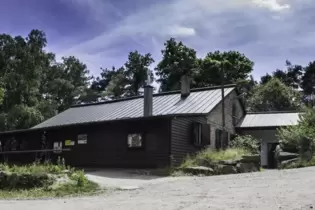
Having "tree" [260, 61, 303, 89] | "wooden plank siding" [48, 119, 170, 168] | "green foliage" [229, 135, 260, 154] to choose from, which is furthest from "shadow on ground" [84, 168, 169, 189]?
"tree" [260, 61, 303, 89]

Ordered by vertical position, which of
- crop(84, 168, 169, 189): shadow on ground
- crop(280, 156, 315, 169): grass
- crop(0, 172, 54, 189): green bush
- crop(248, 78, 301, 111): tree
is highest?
crop(248, 78, 301, 111): tree

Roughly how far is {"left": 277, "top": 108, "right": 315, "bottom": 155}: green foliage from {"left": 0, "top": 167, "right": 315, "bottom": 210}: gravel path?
306 inches

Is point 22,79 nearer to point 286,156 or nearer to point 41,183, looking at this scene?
point 286,156

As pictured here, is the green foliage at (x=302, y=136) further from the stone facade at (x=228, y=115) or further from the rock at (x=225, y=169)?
the stone facade at (x=228, y=115)

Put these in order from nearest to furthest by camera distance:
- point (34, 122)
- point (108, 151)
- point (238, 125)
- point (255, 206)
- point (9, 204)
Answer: point (255, 206) < point (9, 204) < point (108, 151) < point (238, 125) < point (34, 122)

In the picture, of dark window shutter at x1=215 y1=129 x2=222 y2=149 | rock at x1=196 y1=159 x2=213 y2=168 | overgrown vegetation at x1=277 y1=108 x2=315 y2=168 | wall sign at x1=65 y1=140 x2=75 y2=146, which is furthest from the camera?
dark window shutter at x1=215 y1=129 x2=222 y2=149

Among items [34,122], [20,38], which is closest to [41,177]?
[34,122]

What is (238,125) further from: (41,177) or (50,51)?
(50,51)

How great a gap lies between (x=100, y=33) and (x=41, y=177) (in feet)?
24.5

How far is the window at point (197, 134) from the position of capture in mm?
23112

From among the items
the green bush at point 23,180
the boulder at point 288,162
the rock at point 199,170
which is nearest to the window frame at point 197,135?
the rock at point 199,170

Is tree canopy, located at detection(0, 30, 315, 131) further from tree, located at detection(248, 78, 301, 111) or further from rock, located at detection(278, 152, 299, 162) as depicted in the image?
rock, located at detection(278, 152, 299, 162)

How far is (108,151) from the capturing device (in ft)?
76.9

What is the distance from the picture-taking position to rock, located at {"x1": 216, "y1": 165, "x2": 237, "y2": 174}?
18.2 metres
